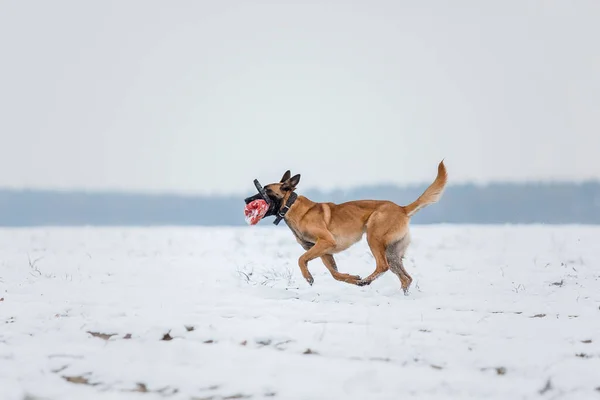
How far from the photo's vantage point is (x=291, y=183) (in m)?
8.33

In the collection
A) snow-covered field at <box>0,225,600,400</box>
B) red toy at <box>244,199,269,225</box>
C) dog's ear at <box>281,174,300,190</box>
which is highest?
dog's ear at <box>281,174,300,190</box>

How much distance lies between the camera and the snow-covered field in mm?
3885

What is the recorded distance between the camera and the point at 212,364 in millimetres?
4320

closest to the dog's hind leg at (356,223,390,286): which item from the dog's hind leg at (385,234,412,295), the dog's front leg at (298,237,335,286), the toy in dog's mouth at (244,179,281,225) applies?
the dog's hind leg at (385,234,412,295)

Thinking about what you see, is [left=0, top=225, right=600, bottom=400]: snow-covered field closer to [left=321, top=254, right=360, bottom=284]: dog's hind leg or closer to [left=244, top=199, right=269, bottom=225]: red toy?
[left=321, top=254, right=360, bottom=284]: dog's hind leg

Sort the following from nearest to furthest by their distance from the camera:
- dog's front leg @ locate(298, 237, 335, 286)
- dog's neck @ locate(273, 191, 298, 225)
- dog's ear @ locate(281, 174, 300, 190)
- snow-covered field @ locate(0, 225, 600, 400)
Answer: snow-covered field @ locate(0, 225, 600, 400) → dog's front leg @ locate(298, 237, 335, 286) → dog's ear @ locate(281, 174, 300, 190) → dog's neck @ locate(273, 191, 298, 225)

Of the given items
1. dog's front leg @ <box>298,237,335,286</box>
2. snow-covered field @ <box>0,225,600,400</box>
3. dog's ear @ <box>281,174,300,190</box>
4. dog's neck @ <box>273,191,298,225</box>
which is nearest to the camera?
snow-covered field @ <box>0,225,600,400</box>

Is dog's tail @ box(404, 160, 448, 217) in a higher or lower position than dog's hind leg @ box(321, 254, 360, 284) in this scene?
higher

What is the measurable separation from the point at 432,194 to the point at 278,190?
90.8 inches

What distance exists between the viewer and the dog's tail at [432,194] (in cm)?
836

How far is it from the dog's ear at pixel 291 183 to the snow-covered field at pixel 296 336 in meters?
1.48

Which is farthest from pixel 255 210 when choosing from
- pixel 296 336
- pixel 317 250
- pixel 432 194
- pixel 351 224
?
pixel 296 336

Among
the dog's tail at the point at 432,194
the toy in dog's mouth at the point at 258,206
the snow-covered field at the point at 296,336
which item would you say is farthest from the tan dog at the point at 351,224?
the snow-covered field at the point at 296,336

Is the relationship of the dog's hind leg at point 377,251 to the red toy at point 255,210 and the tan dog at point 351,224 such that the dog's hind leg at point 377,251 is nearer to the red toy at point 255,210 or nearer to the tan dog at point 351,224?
the tan dog at point 351,224
